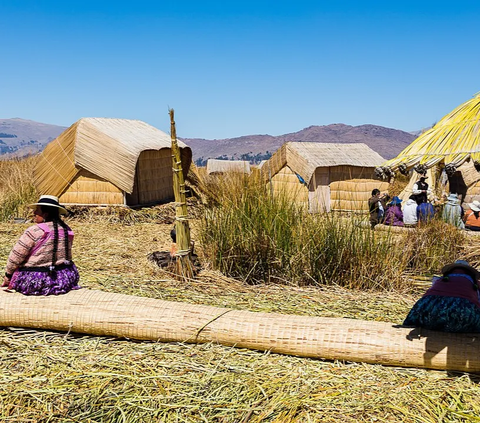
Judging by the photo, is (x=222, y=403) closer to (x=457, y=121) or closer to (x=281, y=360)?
(x=281, y=360)

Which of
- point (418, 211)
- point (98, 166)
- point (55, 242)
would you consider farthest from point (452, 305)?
point (98, 166)

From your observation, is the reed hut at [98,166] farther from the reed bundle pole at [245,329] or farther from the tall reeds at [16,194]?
the reed bundle pole at [245,329]

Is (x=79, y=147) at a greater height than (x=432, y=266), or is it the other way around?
(x=79, y=147)

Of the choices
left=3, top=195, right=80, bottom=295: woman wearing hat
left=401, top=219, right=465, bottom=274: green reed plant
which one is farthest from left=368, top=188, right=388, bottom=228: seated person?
left=3, top=195, right=80, bottom=295: woman wearing hat

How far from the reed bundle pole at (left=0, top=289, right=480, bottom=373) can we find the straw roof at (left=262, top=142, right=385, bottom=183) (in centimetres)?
960

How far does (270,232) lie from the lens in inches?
226

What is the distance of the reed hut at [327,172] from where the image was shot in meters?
13.7

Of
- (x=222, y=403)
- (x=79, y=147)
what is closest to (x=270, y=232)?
(x=222, y=403)

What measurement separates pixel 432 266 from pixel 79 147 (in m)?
7.19

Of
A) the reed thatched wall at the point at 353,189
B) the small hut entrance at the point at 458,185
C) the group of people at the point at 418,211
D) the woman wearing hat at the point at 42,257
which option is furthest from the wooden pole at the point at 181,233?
the reed thatched wall at the point at 353,189

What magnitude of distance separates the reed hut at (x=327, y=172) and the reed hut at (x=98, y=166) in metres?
3.51

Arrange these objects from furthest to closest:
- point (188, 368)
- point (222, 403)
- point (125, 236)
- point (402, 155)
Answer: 1. point (125, 236)
2. point (402, 155)
3. point (188, 368)
4. point (222, 403)

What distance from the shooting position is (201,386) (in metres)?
3.31

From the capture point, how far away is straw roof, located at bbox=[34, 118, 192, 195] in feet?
34.7
